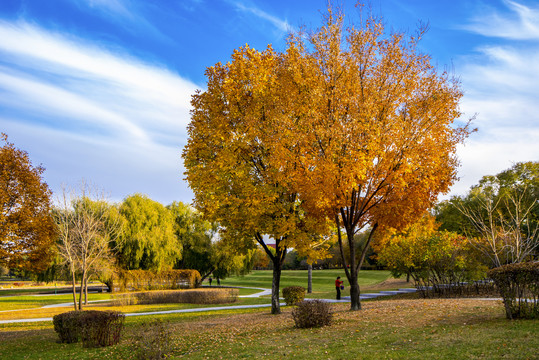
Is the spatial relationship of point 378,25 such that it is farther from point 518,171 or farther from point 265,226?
point 518,171

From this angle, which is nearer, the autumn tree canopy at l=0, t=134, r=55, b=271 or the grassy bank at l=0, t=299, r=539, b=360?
the grassy bank at l=0, t=299, r=539, b=360

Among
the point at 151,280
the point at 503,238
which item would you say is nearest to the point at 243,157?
the point at 503,238

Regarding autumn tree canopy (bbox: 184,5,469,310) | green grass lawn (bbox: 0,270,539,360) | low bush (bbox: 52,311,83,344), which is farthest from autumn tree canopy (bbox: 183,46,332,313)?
low bush (bbox: 52,311,83,344)

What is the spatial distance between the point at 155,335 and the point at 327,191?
6454 millimetres

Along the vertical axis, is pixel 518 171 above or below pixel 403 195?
above

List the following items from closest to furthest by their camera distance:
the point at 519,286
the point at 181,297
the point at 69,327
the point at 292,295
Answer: the point at 519,286 → the point at 69,327 → the point at 292,295 → the point at 181,297

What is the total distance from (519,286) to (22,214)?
19740mm

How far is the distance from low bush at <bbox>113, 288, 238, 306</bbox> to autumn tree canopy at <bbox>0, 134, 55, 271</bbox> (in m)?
8.27

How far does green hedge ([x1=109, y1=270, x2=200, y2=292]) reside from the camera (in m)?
30.7

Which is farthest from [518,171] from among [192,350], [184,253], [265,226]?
[192,350]

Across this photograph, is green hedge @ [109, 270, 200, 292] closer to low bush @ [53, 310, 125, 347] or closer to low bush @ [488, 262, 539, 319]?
low bush @ [53, 310, 125, 347]

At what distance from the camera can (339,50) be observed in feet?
44.7

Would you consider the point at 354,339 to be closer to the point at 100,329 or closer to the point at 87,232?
the point at 100,329

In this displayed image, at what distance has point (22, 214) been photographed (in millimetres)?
18781
